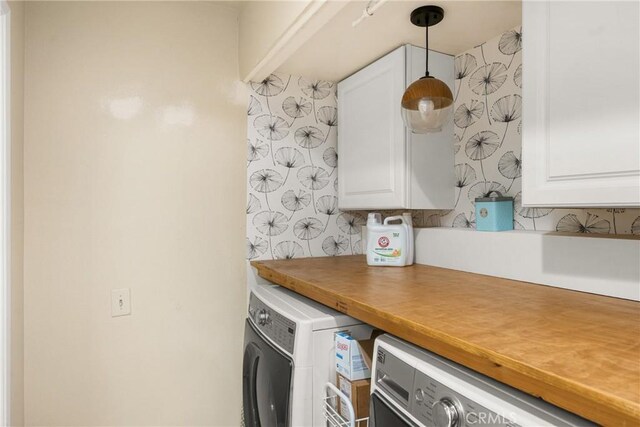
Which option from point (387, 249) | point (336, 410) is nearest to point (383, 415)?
point (336, 410)

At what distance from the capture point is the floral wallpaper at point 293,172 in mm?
1996

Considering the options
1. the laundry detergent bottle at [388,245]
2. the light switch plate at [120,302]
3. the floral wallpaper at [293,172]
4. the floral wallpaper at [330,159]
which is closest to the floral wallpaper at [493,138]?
the floral wallpaper at [330,159]

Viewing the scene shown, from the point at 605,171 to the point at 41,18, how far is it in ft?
6.71

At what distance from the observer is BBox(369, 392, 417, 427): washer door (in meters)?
0.89

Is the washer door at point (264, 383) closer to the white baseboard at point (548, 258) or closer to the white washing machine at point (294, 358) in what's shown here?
the white washing machine at point (294, 358)

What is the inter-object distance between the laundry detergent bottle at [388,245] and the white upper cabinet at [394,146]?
10 cm

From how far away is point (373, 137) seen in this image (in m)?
1.81

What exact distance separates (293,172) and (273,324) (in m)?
0.90

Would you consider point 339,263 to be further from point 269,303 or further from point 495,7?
point 495,7

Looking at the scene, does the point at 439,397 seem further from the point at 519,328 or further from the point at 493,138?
the point at 493,138

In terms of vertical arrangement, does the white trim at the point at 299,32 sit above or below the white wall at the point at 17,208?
above

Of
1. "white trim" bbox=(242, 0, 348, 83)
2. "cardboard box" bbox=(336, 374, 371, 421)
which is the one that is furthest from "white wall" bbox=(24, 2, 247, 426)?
"cardboard box" bbox=(336, 374, 371, 421)

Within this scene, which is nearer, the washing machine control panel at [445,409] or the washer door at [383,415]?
the washing machine control panel at [445,409]

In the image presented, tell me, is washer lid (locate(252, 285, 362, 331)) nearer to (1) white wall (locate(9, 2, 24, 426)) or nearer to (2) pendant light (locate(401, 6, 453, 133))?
(2) pendant light (locate(401, 6, 453, 133))
